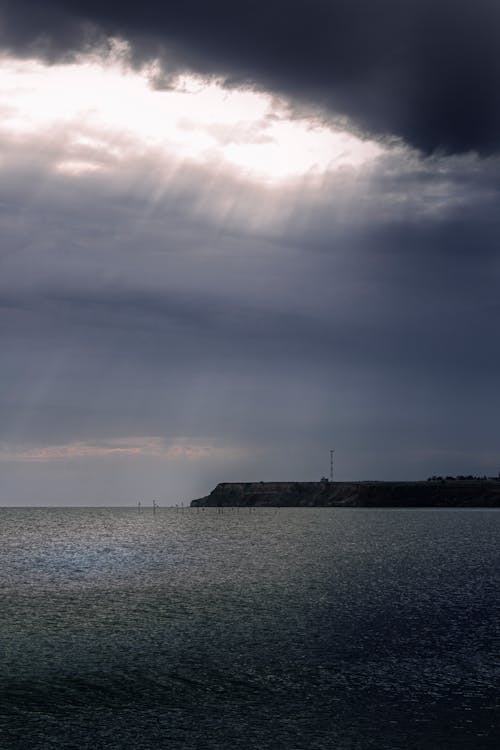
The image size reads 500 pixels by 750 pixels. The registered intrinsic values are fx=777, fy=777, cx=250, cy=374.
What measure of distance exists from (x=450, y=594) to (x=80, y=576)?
49.1m

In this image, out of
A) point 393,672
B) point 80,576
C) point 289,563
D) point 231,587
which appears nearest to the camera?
point 393,672

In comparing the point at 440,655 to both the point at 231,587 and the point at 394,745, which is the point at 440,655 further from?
the point at 231,587

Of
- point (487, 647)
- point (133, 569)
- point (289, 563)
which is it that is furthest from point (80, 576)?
point (487, 647)

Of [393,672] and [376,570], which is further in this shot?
[376,570]

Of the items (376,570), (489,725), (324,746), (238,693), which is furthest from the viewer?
(376,570)

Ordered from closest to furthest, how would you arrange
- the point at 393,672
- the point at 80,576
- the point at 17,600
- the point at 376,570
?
the point at 393,672 < the point at 17,600 < the point at 80,576 < the point at 376,570

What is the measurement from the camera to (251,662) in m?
46.4

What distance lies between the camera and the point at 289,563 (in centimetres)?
12312

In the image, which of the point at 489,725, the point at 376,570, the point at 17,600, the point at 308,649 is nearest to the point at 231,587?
the point at 17,600

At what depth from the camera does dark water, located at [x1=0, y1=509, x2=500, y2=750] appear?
32.5 m

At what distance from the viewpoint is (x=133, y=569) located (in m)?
115

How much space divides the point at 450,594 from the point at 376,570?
3175 cm

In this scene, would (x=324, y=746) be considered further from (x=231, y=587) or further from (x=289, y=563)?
(x=289, y=563)

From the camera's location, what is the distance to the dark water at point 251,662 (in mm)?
32469
